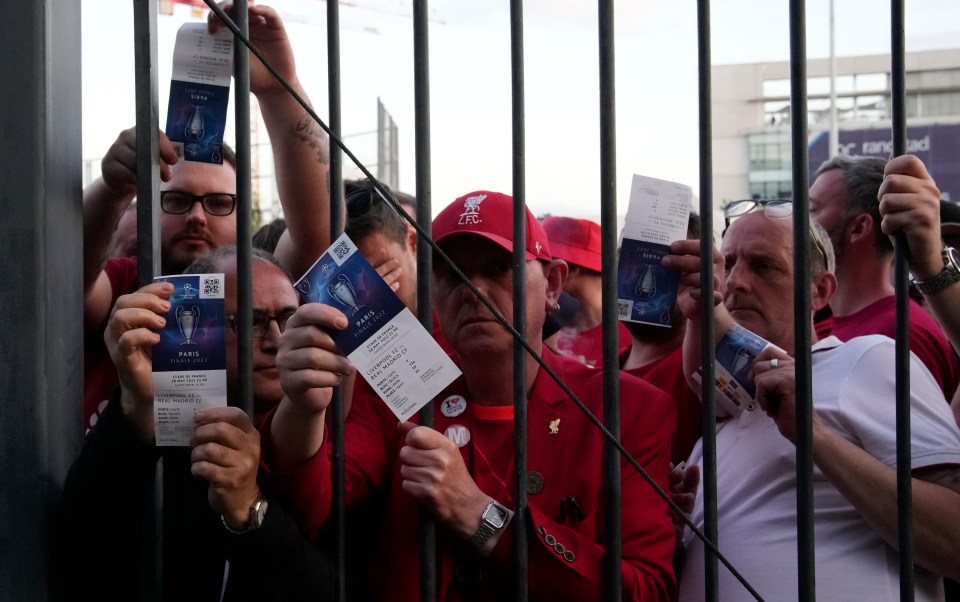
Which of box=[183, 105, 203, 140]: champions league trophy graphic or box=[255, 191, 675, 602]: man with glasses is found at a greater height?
box=[183, 105, 203, 140]: champions league trophy graphic

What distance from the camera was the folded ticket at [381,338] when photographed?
1.53 m

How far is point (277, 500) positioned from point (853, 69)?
58.3 metres

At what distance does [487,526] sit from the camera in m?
1.65

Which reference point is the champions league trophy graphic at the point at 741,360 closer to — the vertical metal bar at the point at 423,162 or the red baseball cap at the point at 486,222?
the red baseball cap at the point at 486,222

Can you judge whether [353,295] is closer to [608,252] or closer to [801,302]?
[608,252]

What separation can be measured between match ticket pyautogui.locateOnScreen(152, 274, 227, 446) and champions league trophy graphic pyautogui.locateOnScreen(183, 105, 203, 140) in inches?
10.5

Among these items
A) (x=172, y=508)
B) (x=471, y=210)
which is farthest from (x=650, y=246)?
(x=172, y=508)

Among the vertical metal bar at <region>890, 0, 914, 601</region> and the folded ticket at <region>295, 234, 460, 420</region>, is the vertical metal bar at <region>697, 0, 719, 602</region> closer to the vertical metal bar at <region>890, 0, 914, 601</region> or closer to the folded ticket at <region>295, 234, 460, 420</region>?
the vertical metal bar at <region>890, 0, 914, 601</region>

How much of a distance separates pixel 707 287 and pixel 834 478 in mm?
505

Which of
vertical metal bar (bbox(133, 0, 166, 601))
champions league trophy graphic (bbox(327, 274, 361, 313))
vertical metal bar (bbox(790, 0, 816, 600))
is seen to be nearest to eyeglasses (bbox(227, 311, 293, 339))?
vertical metal bar (bbox(133, 0, 166, 601))

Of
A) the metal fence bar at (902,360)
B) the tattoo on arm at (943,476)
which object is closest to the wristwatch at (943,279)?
the metal fence bar at (902,360)

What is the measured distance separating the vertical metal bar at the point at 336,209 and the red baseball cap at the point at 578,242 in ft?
7.43

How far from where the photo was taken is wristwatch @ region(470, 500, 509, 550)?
1.65 meters

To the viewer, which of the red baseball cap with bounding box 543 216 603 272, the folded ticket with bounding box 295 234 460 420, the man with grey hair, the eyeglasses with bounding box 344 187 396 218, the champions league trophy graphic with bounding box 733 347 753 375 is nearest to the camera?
the folded ticket with bounding box 295 234 460 420
